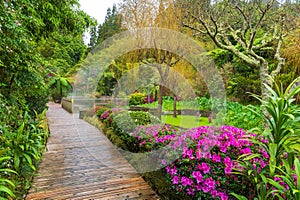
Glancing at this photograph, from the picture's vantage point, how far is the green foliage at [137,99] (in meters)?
9.86

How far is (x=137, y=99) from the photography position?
10086mm

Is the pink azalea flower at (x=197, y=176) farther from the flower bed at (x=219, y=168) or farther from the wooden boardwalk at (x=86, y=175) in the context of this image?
the wooden boardwalk at (x=86, y=175)

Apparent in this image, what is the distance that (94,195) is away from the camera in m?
2.54

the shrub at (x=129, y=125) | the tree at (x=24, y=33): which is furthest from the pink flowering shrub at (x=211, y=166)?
the tree at (x=24, y=33)

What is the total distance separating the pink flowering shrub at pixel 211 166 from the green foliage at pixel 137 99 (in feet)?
24.5

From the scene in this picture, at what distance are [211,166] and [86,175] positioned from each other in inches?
79.6

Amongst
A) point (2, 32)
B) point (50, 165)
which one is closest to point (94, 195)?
point (50, 165)

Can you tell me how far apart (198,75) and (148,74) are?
7.23 ft

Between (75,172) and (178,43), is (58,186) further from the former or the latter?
(178,43)

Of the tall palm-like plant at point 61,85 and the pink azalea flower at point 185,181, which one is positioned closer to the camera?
the pink azalea flower at point 185,181

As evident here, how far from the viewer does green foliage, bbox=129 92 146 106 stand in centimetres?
986

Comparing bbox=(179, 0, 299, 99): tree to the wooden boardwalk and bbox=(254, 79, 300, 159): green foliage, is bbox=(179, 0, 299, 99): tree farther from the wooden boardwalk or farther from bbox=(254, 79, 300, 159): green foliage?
the wooden boardwalk

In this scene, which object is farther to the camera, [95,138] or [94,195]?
[95,138]

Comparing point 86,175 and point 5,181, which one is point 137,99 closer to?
point 86,175
